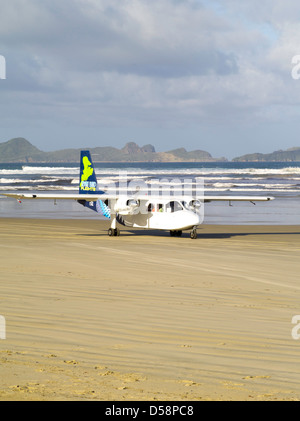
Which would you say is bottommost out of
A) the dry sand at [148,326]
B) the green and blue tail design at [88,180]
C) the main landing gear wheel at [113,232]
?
the dry sand at [148,326]

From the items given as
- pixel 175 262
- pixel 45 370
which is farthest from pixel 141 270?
pixel 45 370

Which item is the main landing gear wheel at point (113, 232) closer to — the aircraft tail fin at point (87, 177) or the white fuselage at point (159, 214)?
the white fuselage at point (159, 214)

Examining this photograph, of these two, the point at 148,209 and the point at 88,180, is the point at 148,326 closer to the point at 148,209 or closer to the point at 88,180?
the point at 148,209

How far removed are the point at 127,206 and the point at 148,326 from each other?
16063 mm

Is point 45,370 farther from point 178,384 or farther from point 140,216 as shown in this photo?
point 140,216

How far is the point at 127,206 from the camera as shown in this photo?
24.7 m

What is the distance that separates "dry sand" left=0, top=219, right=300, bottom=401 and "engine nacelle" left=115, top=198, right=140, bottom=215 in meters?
6.41

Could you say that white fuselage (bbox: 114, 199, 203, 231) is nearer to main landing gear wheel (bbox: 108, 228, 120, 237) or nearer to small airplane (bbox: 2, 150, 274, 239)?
small airplane (bbox: 2, 150, 274, 239)

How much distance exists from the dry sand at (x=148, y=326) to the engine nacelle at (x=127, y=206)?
641 centimetres

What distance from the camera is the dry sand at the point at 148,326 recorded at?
20.4 feet

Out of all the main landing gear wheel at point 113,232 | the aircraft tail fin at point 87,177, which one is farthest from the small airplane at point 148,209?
the aircraft tail fin at point 87,177

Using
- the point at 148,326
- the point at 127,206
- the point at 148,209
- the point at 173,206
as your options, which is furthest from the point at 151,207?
the point at 148,326

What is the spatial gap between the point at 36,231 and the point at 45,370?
1982 centimetres

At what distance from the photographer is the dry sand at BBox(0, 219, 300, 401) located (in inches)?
245
